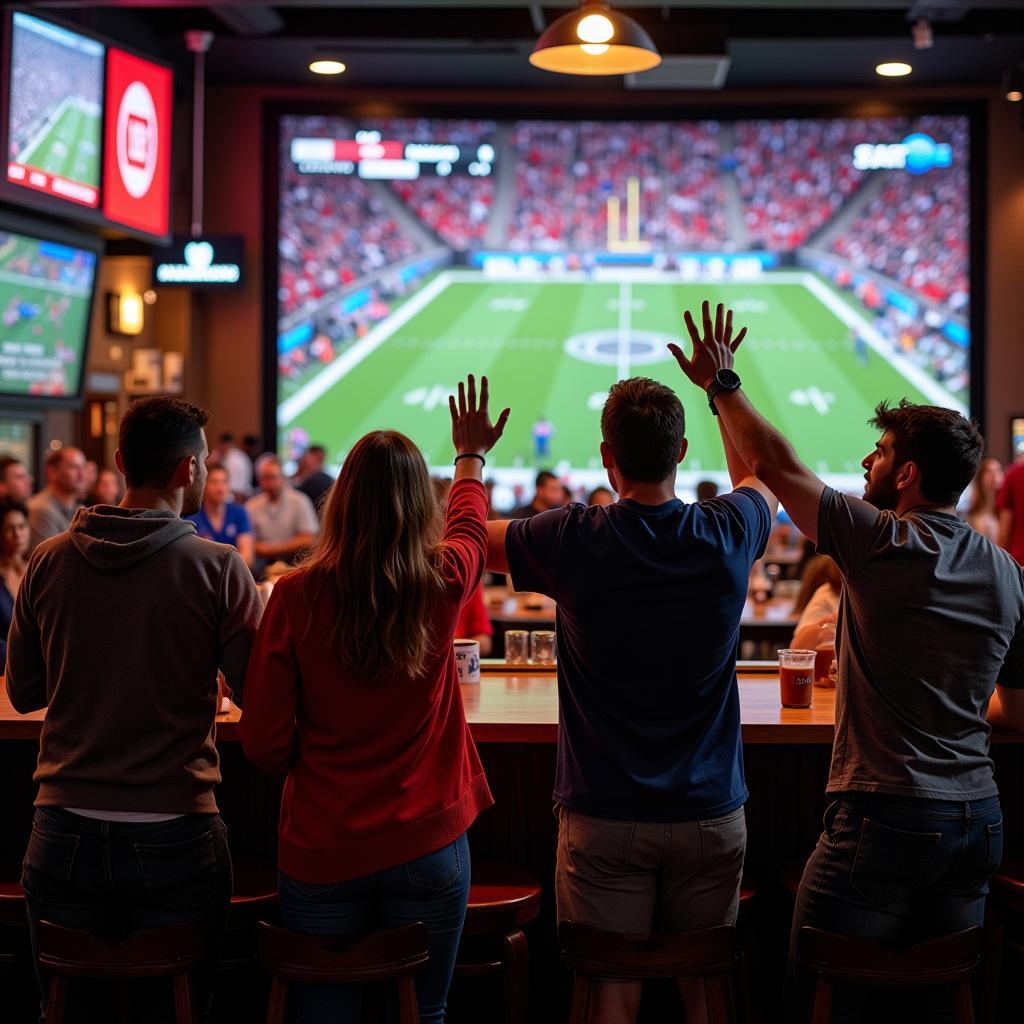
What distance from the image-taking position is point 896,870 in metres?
2.27

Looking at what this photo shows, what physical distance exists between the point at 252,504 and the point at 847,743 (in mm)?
6505

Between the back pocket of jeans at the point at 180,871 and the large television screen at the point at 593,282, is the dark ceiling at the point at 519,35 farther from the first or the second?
the back pocket of jeans at the point at 180,871

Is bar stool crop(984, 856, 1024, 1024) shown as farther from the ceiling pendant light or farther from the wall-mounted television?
the wall-mounted television

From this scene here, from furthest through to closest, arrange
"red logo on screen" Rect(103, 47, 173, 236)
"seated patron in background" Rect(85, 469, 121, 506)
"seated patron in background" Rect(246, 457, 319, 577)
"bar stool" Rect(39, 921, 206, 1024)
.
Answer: "seated patron in background" Rect(246, 457, 319, 577) < "red logo on screen" Rect(103, 47, 173, 236) < "seated patron in background" Rect(85, 469, 121, 506) < "bar stool" Rect(39, 921, 206, 1024)

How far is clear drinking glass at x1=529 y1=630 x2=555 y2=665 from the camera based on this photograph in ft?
11.7

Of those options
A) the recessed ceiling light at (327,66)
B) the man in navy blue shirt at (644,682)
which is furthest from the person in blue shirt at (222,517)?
the man in navy blue shirt at (644,682)

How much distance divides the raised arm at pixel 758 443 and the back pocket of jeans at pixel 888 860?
550 mm

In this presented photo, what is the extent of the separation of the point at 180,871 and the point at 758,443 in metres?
1.32

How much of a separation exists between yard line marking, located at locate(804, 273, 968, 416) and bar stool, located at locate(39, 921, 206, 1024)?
1048cm

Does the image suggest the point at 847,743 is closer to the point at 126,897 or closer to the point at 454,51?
the point at 126,897

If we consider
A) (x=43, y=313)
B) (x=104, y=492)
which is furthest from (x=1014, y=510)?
(x=43, y=313)

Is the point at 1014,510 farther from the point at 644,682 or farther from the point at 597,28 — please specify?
the point at 644,682

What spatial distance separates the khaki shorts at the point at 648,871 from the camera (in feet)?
7.37

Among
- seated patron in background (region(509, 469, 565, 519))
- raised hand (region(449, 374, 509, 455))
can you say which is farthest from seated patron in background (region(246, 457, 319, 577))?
raised hand (region(449, 374, 509, 455))
